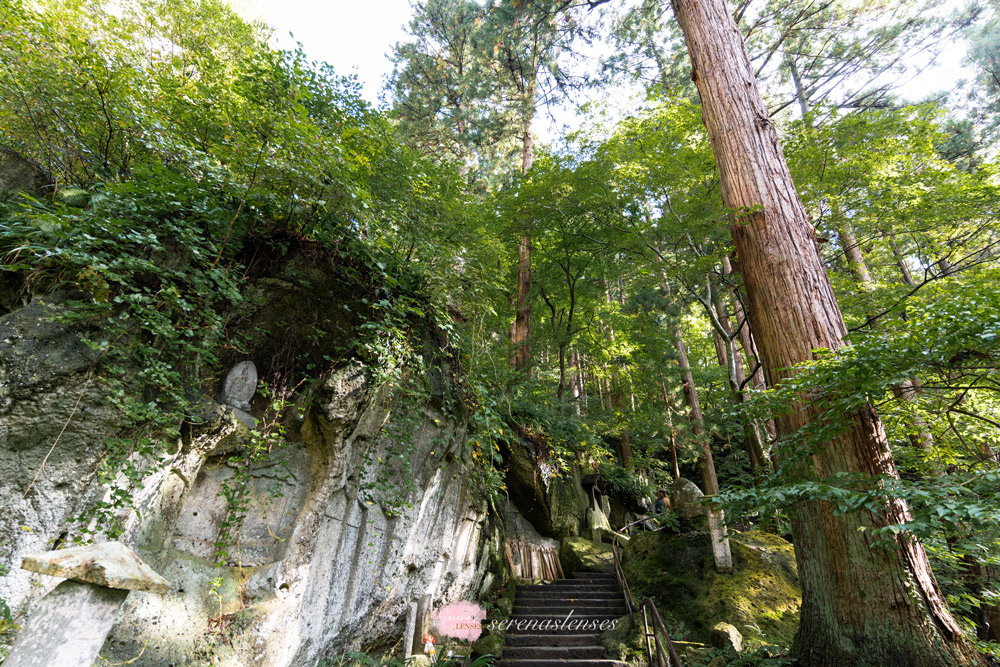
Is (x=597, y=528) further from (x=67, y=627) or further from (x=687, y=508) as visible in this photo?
(x=67, y=627)

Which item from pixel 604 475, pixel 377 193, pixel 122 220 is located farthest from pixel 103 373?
pixel 604 475

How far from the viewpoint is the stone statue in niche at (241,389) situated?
15.1ft

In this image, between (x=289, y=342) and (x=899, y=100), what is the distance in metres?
13.1

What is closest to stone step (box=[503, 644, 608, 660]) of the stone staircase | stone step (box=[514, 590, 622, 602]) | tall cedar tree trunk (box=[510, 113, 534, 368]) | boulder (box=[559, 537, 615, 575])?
the stone staircase

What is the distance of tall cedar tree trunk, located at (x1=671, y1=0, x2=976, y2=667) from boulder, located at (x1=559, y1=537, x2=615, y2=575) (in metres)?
7.54

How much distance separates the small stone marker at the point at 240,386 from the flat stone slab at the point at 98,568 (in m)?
2.61

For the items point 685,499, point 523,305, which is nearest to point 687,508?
point 685,499

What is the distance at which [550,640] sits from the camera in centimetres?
778

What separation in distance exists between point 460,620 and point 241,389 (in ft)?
17.6

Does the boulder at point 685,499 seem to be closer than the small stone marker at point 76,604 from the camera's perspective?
No

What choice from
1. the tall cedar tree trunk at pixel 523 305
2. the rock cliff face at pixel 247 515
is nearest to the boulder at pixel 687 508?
the tall cedar tree trunk at pixel 523 305

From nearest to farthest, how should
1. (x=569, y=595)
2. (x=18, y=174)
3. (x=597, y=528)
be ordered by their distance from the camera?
(x=18, y=174) → (x=569, y=595) → (x=597, y=528)

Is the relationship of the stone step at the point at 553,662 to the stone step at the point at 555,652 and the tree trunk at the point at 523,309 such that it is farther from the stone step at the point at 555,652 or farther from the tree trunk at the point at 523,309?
the tree trunk at the point at 523,309

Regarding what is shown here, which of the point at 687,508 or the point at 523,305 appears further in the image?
the point at 523,305
